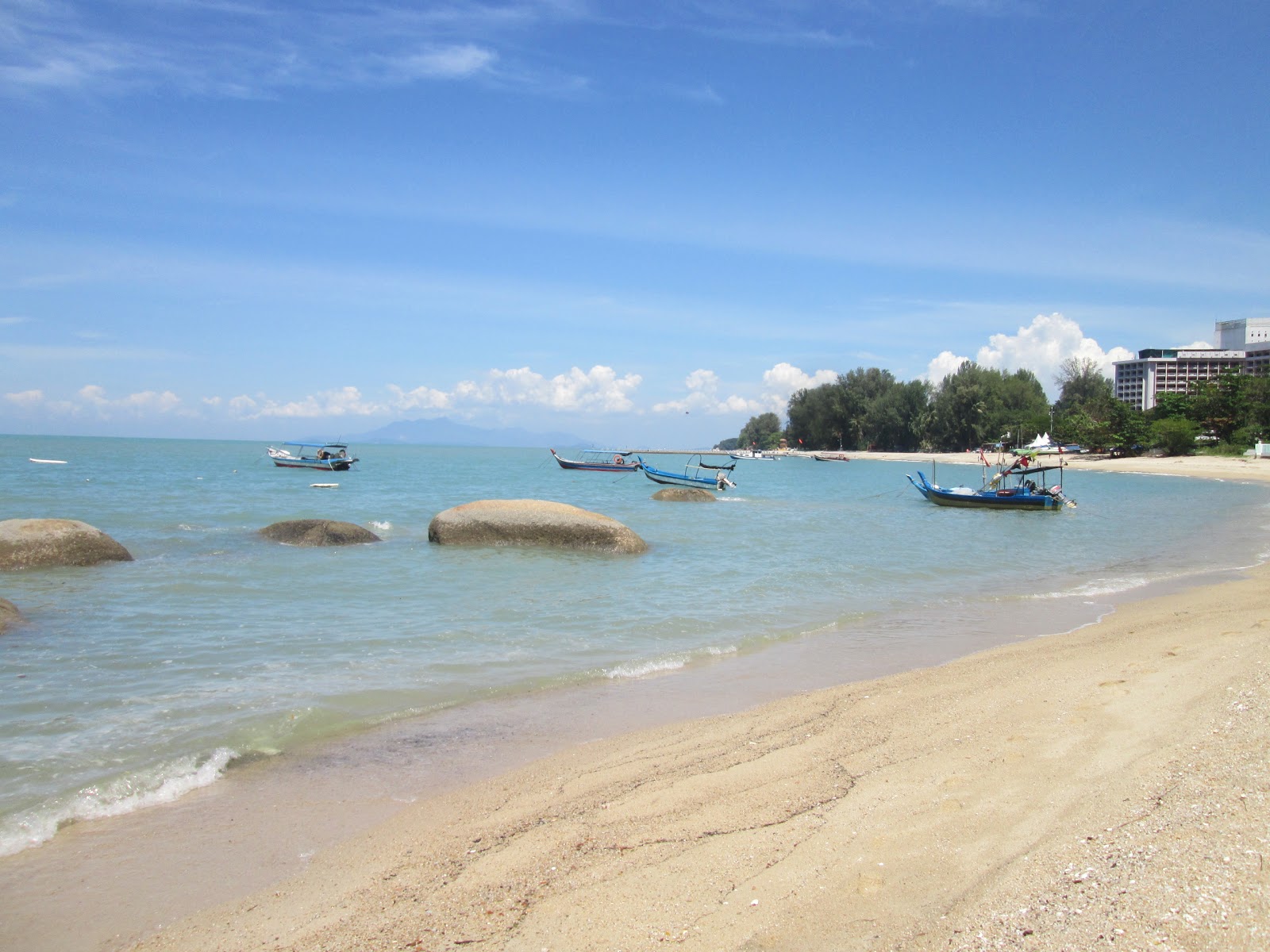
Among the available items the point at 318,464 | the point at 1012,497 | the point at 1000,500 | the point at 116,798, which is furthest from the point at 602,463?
the point at 116,798

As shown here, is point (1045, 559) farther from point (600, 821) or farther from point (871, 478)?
point (871, 478)

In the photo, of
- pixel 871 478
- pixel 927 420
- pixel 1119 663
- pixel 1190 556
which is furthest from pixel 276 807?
pixel 927 420

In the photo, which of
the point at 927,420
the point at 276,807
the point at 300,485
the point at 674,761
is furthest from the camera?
the point at 927,420

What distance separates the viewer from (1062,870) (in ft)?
12.3

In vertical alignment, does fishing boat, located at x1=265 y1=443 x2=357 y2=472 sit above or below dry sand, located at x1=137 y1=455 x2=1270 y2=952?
above

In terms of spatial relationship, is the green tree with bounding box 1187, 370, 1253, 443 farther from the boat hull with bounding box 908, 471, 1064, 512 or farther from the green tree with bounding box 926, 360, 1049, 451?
the boat hull with bounding box 908, 471, 1064, 512

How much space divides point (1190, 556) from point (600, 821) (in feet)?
63.6

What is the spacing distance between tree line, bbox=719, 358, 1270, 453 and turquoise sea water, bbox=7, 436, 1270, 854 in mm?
61401

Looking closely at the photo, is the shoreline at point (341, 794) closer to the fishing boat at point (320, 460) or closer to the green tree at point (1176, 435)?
the fishing boat at point (320, 460)

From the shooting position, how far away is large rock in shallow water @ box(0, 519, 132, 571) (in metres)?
14.3

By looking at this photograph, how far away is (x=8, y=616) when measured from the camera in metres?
10.2

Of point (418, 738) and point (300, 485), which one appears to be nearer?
point (418, 738)

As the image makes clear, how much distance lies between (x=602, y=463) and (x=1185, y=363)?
448 ft

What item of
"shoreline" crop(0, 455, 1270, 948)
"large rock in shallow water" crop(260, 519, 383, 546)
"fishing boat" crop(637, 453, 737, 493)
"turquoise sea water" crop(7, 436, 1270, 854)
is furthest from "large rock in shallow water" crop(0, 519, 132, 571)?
"fishing boat" crop(637, 453, 737, 493)
